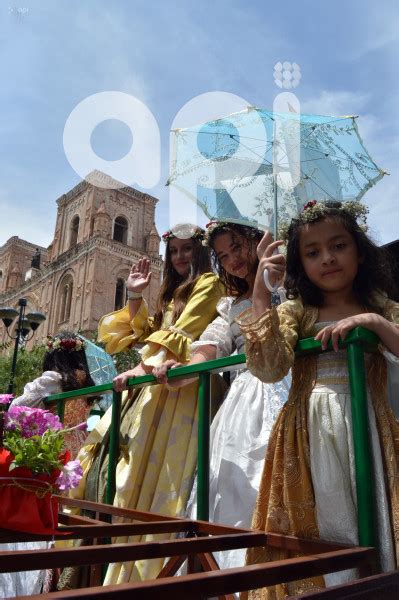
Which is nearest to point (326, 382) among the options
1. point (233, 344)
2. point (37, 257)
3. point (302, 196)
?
point (233, 344)

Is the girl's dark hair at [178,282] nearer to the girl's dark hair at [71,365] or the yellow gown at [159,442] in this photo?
the yellow gown at [159,442]

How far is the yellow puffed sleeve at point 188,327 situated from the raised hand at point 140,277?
0.37 m

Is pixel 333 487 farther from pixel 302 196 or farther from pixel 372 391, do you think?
pixel 302 196

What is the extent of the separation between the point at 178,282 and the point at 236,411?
117cm

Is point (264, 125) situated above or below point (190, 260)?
above

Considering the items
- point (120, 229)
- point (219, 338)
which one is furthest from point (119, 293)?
point (219, 338)

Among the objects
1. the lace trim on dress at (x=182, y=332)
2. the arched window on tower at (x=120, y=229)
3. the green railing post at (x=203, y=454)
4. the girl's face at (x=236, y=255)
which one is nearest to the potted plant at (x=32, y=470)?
the green railing post at (x=203, y=454)

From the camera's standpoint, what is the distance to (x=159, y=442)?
231cm

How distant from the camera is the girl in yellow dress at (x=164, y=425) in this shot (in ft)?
7.09

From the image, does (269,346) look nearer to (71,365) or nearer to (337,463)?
(337,463)

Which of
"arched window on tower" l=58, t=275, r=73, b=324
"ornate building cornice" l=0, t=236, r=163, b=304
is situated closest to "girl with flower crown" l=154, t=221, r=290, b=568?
"ornate building cornice" l=0, t=236, r=163, b=304

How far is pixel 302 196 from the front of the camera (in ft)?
7.97

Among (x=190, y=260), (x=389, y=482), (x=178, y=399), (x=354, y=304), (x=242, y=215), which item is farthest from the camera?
(x=190, y=260)

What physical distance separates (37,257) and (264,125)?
47.0 metres
